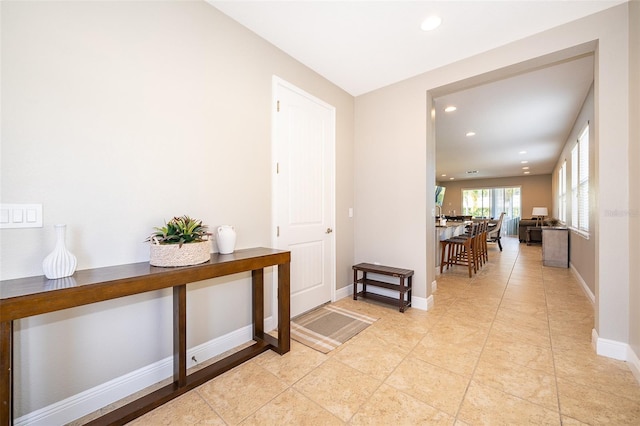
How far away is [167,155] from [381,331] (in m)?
2.31

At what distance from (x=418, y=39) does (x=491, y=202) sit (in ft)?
40.5

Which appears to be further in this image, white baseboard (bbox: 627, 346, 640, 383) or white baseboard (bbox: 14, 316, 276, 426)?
white baseboard (bbox: 627, 346, 640, 383)

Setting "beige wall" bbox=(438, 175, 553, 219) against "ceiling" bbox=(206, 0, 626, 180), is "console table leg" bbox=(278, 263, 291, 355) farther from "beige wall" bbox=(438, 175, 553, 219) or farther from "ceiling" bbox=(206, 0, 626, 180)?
"beige wall" bbox=(438, 175, 553, 219)

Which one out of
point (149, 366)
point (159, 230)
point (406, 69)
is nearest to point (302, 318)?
point (149, 366)

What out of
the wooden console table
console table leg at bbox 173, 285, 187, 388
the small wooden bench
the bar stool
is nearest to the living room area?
the bar stool

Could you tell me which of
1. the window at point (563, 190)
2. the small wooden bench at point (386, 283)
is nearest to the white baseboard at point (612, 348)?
the small wooden bench at point (386, 283)

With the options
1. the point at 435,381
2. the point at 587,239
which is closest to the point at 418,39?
the point at 435,381

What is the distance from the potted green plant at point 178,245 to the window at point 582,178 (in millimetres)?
4943

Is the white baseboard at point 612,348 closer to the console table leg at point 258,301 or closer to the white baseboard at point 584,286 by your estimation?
the white baseboard at point 584,286

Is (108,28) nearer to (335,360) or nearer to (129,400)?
(129,400)

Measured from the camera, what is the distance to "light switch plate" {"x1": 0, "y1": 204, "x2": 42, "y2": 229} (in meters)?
1.22

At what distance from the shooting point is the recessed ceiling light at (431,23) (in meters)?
2.11

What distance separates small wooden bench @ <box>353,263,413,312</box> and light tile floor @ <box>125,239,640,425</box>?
0.28 meters

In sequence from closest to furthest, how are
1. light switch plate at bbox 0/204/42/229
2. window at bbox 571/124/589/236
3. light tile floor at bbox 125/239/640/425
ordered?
light switch plate at bbox 0/204/42/229 → light tile floor at bbox 125/239/640/425 → window at bbox 571/124/589/236
